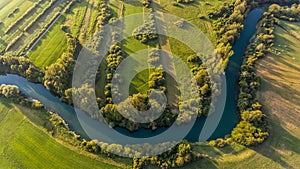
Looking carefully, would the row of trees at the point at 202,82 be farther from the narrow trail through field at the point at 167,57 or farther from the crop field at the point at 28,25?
the crop field at the point at 28,25

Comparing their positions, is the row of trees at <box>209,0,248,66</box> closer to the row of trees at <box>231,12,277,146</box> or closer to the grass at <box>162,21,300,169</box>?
the row of trees at <box>231,12,277,146</box>

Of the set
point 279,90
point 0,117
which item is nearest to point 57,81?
point 0,117

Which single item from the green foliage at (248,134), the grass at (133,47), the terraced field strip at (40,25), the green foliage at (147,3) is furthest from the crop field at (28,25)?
the green foliage at (248,134)

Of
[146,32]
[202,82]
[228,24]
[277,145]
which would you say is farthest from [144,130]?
[228,24]

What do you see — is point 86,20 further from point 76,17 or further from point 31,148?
point 31,148

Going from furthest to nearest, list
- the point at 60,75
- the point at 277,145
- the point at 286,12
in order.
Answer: the point at 286,12
the point at 60,75
the point at 277,145

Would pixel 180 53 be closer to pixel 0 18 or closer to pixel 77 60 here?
pixel 77 60
